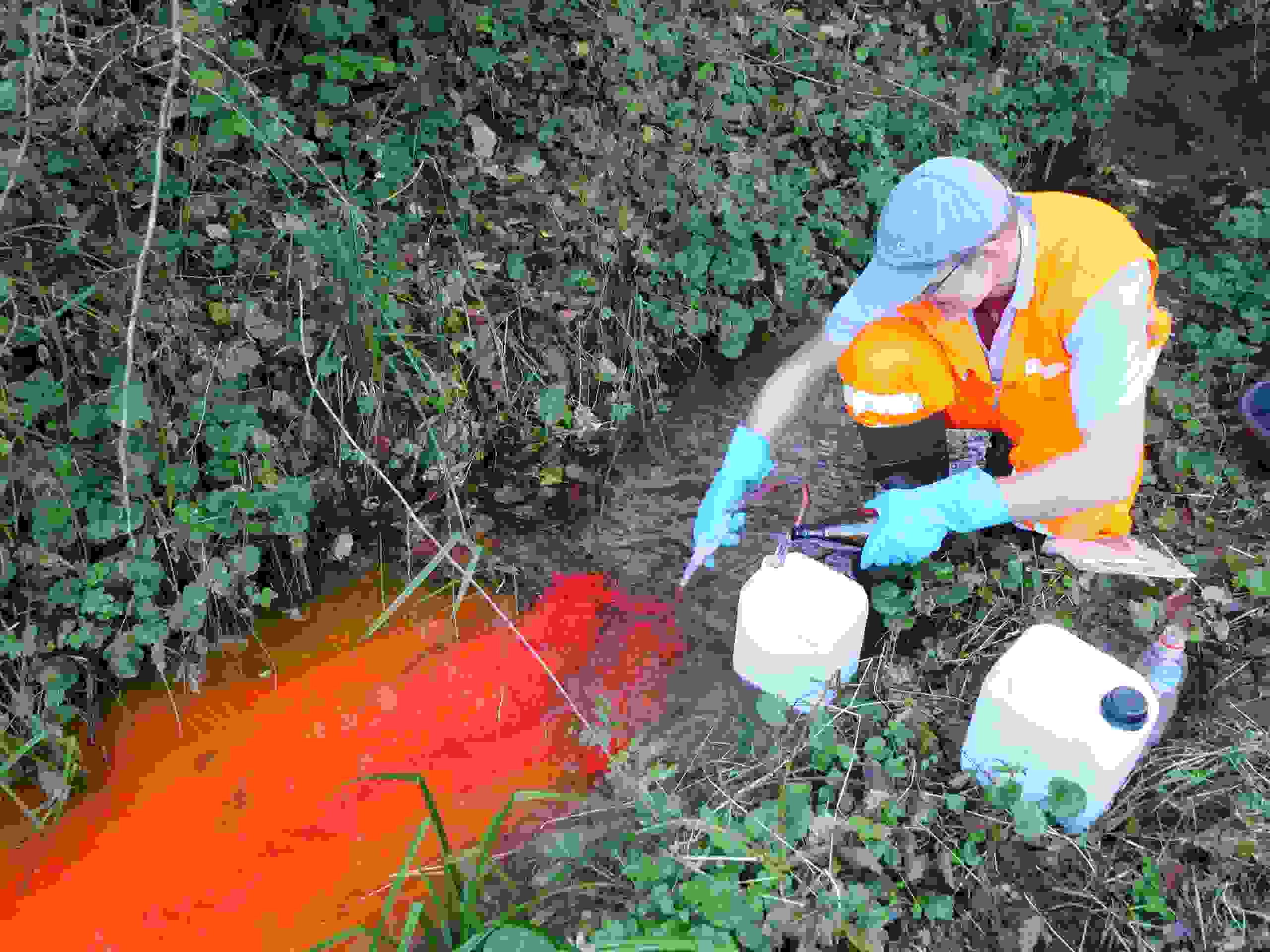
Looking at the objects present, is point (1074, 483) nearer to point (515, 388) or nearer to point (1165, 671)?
point (1165, 671)

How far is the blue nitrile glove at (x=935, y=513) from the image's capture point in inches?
89.7

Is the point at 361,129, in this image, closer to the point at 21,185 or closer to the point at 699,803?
the point at 21,185

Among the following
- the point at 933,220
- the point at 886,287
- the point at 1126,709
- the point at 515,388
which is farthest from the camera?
the point at 515,388

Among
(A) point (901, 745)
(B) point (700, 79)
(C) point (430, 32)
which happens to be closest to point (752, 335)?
(B) point (700, 79)

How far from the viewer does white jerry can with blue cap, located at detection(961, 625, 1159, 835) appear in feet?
6.25

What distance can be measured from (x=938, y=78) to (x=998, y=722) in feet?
10.8

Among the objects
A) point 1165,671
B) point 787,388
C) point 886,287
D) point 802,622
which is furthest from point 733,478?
point 1165,671

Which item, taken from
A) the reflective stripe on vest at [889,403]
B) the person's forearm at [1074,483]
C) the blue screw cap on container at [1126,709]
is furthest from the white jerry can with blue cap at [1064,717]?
the reflective stripe on vest at [889,403]

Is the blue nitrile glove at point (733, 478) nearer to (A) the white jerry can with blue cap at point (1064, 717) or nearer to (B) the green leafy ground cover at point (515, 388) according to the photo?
(B) the green leafy ground cover at point (515, 388)

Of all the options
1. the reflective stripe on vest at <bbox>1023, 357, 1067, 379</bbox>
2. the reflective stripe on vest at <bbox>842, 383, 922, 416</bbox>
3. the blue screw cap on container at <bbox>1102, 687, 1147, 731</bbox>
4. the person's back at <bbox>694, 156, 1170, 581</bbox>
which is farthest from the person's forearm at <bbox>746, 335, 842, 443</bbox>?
the blue screw cap on container at <bbox>1102, 687, 1147, 731</bbox>

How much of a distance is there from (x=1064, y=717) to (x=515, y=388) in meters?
1.89

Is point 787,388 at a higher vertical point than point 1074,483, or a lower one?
higher

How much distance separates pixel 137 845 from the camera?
2.27 metres

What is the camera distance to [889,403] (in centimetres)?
241
